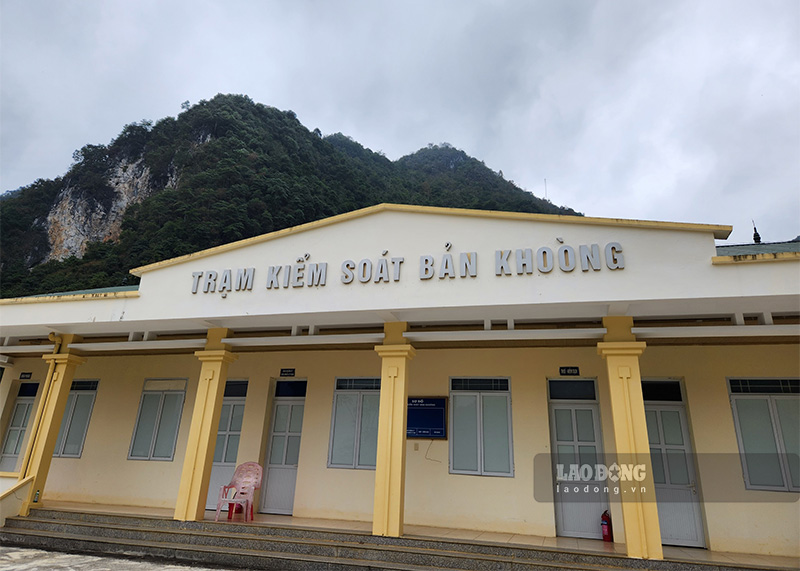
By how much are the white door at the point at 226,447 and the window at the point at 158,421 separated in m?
0.84

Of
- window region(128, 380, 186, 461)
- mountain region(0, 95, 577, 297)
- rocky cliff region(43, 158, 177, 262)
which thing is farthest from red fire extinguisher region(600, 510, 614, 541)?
rocky cliff region(43, 158, 177, 262)

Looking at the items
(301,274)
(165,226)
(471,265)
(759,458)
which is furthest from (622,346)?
(165,226)

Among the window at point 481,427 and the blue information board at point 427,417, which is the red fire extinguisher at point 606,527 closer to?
the window at point 481,427

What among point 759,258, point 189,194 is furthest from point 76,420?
point 189,194

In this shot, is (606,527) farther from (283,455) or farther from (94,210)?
(94,210)

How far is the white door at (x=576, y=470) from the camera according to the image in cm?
630

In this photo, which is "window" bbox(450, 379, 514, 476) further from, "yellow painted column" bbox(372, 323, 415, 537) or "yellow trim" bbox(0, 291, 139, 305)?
"yellow trim" bbox(0, 291, 139, 305)

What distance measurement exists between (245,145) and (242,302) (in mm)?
26088

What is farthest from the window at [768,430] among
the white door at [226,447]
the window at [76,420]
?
the window at [76,420]

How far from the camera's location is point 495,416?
22.8 ft

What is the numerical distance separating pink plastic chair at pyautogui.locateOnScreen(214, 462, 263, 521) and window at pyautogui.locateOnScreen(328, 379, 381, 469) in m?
1.05

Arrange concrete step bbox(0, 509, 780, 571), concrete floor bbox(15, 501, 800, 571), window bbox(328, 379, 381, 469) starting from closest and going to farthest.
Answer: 1. concrete step bbox(0, 509, 780, 571)
2. concrete floor bbox(15, 501, 800, 571)
3. window bbox(328, 379, 381, 469)

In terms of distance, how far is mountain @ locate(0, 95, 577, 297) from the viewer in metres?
24.6

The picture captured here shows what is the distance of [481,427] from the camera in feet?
22.7
